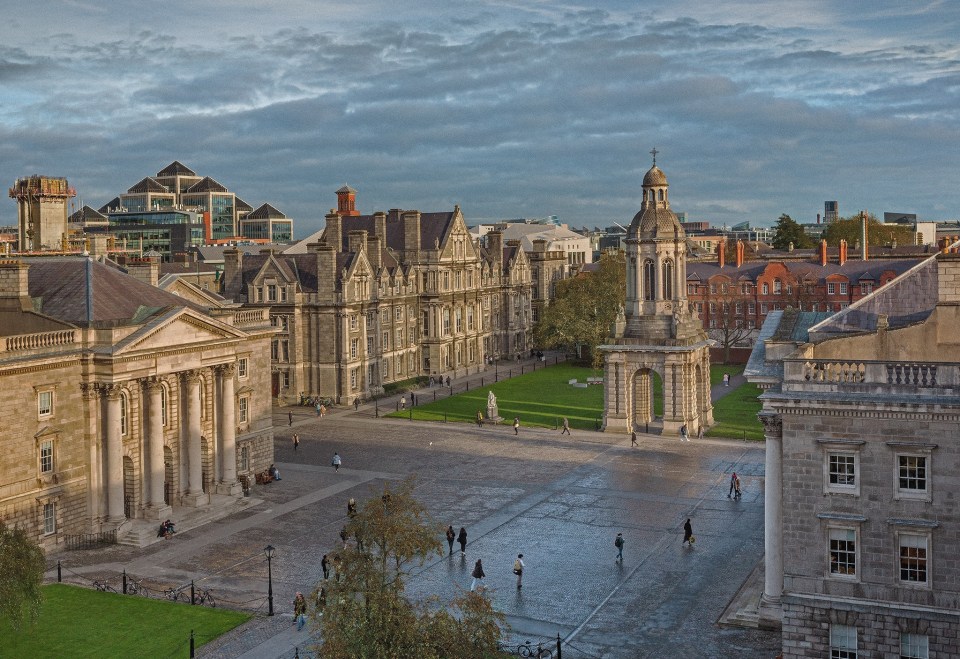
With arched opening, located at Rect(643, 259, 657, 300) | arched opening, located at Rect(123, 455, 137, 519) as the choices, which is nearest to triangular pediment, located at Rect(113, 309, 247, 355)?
arched opening, located at Rect(123, 455, 137, 519)

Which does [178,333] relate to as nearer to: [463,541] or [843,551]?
[463,541]

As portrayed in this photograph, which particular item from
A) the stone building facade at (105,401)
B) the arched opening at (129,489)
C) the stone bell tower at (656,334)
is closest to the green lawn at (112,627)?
the stone building facade at (105,401)

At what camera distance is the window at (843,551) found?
2781 cm

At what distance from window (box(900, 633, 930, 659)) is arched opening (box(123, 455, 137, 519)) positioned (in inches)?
1292

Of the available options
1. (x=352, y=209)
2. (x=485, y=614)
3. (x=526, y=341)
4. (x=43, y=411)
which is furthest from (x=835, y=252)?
(x=485, y=614)

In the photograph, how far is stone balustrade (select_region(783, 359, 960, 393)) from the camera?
26.8 meters

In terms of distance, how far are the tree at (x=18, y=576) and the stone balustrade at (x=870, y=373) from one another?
22.3 metres

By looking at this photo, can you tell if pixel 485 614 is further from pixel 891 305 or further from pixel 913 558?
pixel 891 305

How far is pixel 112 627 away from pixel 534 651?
1402 cm

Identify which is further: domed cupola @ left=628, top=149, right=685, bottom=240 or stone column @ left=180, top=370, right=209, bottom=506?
domed cupola @ left=628, top=149, right=685, bottom=240

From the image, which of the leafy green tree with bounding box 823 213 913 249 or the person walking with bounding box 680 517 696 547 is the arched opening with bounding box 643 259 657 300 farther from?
the leafy green tree with bounding box 823 213 913 249

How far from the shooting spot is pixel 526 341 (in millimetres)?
120750

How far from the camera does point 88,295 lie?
4647 cm

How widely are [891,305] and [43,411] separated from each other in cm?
3292
